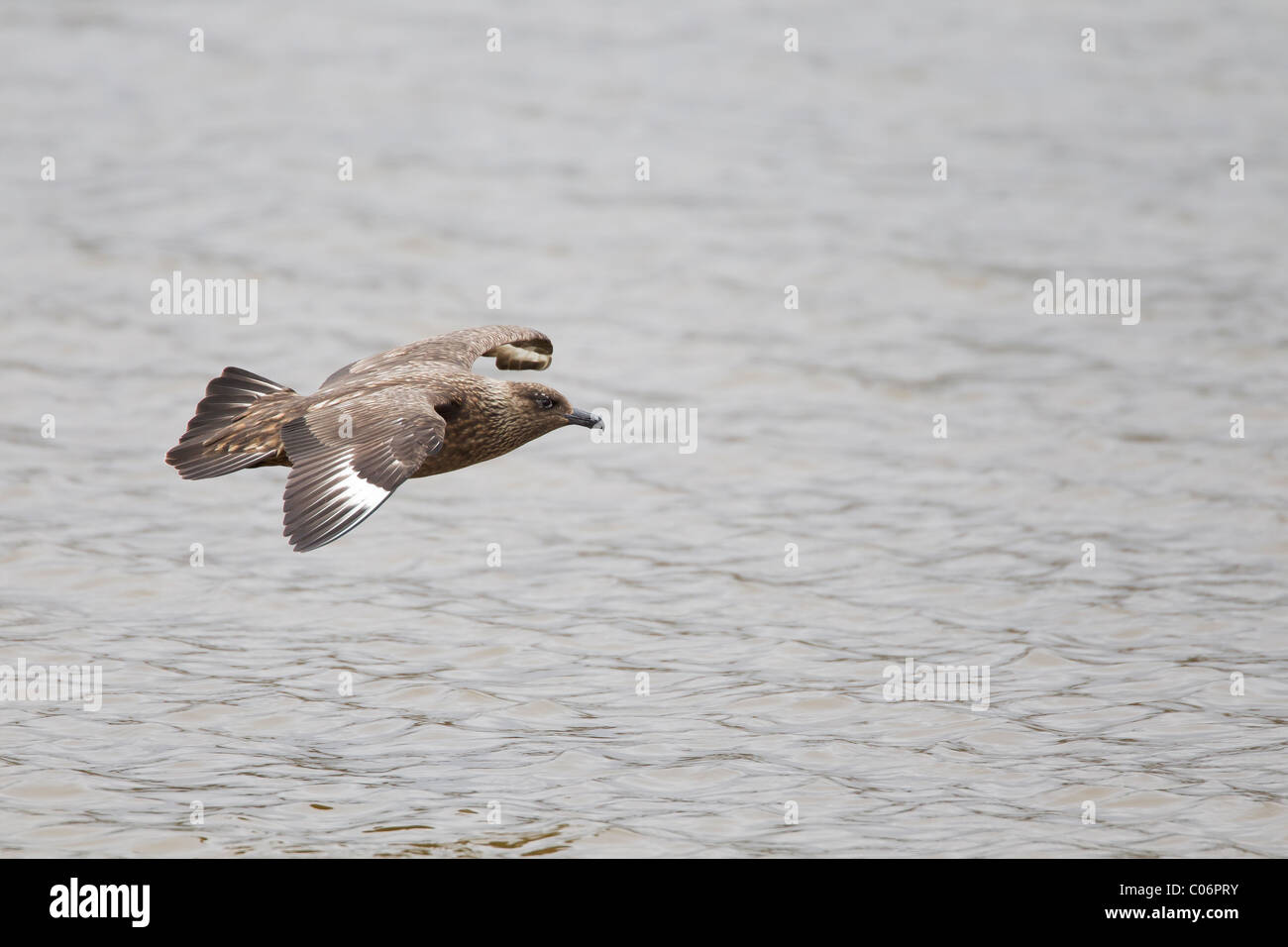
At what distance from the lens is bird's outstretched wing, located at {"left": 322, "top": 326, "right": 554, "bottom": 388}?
9.74 metres

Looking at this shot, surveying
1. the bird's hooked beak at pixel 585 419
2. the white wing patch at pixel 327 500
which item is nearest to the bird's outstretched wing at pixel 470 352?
the bird's hooked beak at pixel 585 419

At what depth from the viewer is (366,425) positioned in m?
8.24

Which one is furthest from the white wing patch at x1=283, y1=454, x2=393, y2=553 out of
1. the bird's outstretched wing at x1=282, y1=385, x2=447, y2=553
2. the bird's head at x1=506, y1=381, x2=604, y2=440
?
the bird's head at x1=506, y1=381, x2=604, y2=440

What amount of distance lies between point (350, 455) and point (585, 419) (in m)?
1.74

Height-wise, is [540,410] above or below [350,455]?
above

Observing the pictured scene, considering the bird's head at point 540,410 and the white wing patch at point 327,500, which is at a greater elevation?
the bird's head at point 540,410

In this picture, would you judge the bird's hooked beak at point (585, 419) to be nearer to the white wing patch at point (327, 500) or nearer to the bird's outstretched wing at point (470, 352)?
the bird's outstretched wing at point (470, 352)

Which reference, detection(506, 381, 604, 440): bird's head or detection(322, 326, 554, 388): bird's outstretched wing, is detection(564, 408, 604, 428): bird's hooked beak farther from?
detection(322, 326, 554, 388): bird's outstretched wing

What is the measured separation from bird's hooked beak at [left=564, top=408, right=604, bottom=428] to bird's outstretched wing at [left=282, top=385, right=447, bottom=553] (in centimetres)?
96

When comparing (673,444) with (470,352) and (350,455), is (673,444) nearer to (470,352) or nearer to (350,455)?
(470,352)

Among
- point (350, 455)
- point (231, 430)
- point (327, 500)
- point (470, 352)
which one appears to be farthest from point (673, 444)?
point (327, 500)

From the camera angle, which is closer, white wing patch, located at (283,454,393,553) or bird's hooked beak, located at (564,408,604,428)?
white wing patch, located at (283,454,393,553)

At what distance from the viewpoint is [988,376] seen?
1448 cm

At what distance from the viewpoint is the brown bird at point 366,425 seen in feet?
25.6
